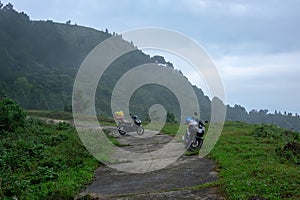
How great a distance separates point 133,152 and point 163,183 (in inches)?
174

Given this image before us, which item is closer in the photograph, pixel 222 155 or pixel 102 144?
pixel 222 155

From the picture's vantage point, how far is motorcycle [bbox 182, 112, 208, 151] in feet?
34.0

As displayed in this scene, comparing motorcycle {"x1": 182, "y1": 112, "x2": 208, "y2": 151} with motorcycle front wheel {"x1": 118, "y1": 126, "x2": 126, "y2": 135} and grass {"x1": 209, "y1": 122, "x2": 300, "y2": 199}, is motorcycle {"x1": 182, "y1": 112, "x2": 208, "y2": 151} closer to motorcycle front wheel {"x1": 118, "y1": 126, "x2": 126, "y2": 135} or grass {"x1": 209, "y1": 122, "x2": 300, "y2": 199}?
grass {"x1": 209, "y1": 122, "x2": 300, "y2": 199}

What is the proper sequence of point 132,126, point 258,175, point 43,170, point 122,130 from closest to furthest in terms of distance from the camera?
point 258,175
point 43,170
point 132,126
point 122,130

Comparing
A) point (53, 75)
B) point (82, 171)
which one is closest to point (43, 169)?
point (82, 171)

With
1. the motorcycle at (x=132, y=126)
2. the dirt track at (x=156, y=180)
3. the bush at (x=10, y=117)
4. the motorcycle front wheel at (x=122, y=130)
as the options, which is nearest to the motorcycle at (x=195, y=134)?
the dirt track at (x=156, y=180)

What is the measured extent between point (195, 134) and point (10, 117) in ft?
29.0

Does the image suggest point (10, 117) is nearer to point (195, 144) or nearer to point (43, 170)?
point (43, 170)

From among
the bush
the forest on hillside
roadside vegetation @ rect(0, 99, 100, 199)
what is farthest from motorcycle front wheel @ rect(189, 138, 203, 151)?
the forest on hillside

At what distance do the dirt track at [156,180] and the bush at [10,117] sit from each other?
7020mm

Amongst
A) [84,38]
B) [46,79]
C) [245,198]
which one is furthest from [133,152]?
[84,38]

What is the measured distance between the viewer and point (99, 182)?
23.7ft

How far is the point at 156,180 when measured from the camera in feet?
22.8

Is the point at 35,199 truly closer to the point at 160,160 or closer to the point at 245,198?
the point at 245,198
